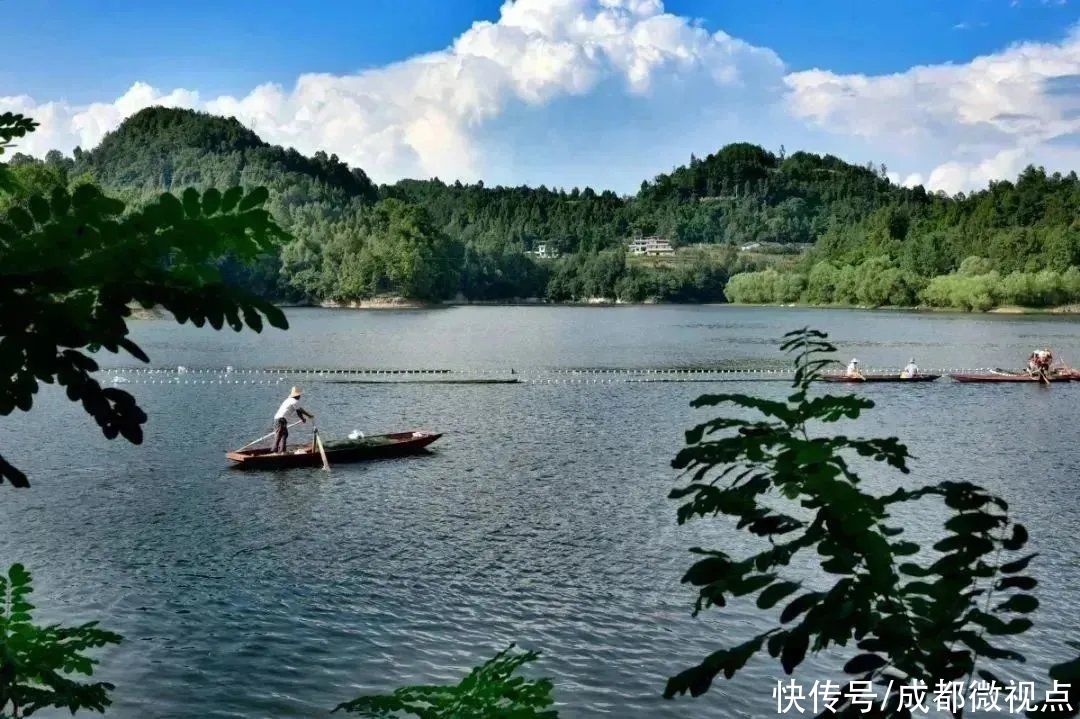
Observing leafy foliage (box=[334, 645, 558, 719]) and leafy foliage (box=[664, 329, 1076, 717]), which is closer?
leafy foliage (box=[664, 329, 1076, 717])

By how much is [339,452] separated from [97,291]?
28.6 metres

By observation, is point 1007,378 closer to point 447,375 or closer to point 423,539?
point 447,375

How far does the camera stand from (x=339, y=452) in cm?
3100

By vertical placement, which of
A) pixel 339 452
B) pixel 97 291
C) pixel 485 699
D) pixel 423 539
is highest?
pixel 97 291

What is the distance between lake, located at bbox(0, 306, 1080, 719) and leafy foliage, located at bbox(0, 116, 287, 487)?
464 inches

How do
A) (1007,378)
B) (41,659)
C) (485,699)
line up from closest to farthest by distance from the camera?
(485,699) → (41,659) → (1007,378)

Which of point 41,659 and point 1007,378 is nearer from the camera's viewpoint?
point 41,659

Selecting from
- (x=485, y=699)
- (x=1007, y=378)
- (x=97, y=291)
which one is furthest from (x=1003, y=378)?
(x=97, y=291)

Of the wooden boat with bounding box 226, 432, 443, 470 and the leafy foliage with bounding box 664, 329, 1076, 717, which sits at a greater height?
the leafy foliage with bounding box 664, 329, 1076, 717

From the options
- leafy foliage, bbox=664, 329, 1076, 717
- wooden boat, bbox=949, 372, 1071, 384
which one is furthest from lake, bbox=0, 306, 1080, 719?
leafy foliage, bbox=664, 329, 1076, 717

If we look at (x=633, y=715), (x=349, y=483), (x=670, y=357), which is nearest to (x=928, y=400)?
(x=670, y=357)

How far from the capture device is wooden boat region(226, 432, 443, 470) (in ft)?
99.1

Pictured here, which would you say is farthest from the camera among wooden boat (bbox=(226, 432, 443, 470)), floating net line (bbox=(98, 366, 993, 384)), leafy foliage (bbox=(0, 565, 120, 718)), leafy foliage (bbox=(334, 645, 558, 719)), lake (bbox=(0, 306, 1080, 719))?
floating net line (bbox=(98, 366, 993, 384))

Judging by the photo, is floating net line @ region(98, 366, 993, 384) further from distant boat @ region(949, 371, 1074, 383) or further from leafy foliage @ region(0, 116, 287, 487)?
leafy foliage @ region(0, 116, 287, 487)
